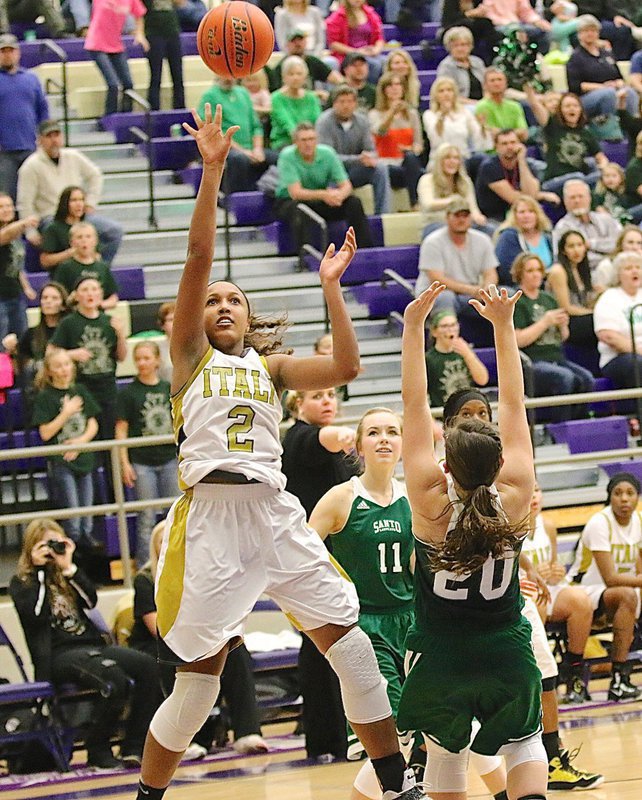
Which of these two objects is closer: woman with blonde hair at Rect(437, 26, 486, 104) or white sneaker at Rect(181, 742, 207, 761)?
white sneaker at Rect(181, 742, 207, 761)

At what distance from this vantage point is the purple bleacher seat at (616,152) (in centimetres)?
1377

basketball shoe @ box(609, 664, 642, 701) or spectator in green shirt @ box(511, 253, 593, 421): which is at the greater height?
spectator in green shirt @ box(511, 253, 593, 421)

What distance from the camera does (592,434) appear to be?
34.8 ft

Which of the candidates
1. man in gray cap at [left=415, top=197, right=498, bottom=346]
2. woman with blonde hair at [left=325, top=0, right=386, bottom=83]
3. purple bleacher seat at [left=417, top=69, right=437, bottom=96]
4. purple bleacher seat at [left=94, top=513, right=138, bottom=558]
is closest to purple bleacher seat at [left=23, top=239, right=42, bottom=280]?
purple bleacher seat at [left=94, top=513, right=138, bottom=558]

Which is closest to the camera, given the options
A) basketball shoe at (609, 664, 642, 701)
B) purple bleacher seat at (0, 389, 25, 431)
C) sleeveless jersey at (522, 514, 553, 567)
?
sleeveless jersey at (522, 514, 553, 567)

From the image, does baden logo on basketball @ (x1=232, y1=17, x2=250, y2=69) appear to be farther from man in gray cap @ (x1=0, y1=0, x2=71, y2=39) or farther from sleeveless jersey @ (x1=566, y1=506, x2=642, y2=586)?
man in gray cap @ (x1=0, y1=0, x2=71, y2=39)

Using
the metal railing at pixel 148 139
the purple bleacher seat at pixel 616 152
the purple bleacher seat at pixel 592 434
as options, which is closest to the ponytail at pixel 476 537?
the purple bleacher seat at pixel 592 434

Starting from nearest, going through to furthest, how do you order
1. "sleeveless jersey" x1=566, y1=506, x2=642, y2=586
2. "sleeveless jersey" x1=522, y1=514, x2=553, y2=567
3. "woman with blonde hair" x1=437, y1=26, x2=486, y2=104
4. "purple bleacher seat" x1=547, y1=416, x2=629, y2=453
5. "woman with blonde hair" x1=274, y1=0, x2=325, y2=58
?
"sleeveless jersey" x1=522, y1=514, x2=553, y2=567 < "sleeveless jersey" x1=566, y1=506, x2=642, y2=586 < "purple bleacher seat" x1=547, y1=416, x2=629, y2=453 < "woman with blonde hair" x1=274, y1=0, x2=325, y2=58 < "woman with blonde hair" x1=437, y1=26, x2=486, y2=104

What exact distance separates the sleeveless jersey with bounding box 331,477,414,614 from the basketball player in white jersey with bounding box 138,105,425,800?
99 centimetres

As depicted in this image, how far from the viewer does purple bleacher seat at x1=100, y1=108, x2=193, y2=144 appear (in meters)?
12.5

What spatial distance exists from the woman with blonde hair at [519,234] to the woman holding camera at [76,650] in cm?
468

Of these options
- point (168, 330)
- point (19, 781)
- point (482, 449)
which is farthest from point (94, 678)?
point (482, 449)

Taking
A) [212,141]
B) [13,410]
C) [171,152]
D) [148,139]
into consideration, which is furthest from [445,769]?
[171,152]

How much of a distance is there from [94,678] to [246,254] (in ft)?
16.4
